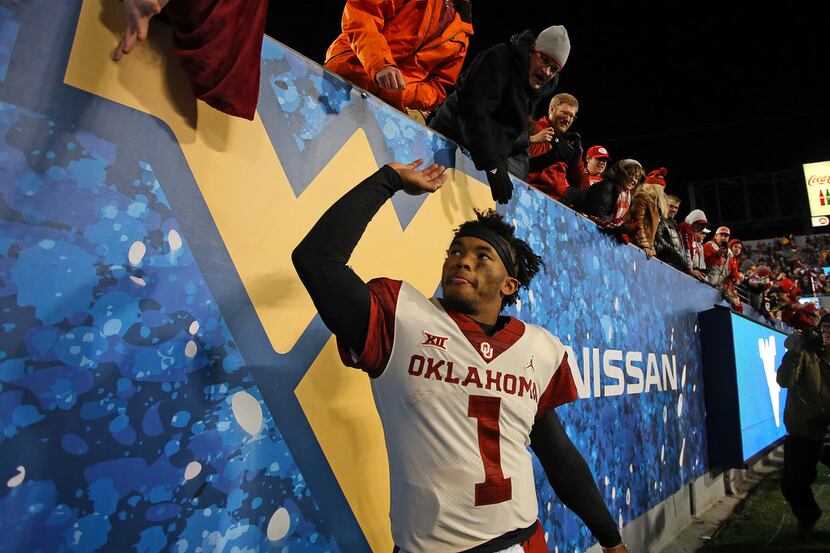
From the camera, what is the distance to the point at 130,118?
1.17 metres

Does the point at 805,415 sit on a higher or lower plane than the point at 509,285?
lower

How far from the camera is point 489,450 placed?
1.22m

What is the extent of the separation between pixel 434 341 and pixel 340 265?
283 mm

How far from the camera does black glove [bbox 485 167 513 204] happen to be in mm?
2238

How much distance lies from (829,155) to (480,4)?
611 inches

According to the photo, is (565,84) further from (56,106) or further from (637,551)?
(56,106)

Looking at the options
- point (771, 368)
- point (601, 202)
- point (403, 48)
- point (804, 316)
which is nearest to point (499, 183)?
point (403, 48)

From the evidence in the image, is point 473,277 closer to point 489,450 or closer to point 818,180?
point 489,450

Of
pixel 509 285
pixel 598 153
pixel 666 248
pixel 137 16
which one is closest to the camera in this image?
pixel 137 16

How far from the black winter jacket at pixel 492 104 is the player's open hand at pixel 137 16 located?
1.35 m

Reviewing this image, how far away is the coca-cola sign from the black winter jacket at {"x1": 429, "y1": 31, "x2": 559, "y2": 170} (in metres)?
19.8

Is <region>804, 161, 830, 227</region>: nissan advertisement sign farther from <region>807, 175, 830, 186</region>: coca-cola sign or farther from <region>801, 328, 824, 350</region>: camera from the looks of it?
<region>801, 328, 824, 350</region>: camera

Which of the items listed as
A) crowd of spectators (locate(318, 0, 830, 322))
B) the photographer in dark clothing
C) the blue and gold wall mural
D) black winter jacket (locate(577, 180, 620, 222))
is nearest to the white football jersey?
the blue and gold wall mural

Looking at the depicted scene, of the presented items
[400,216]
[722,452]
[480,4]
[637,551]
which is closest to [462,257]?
[400,216]
